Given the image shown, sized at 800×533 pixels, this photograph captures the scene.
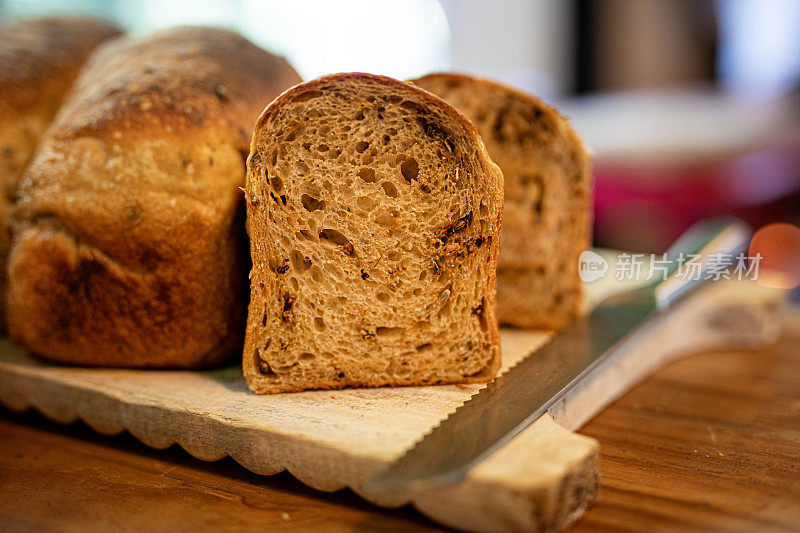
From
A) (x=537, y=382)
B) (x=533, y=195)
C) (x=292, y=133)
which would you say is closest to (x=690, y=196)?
(x=533, y=195)

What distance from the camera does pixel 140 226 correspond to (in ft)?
6.16

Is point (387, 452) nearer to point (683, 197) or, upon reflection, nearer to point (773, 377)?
point (773, 377)

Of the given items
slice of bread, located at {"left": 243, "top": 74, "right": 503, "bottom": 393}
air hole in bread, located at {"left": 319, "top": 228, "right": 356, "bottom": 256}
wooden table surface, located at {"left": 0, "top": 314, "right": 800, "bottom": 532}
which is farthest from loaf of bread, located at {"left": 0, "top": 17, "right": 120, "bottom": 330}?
air hole in bread, located at {"left": 319, "top": 228, "right": 356, "bottom": 256}

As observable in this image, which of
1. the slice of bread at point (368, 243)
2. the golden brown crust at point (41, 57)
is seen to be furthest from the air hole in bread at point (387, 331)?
the golden brown crust at point (41, 57)

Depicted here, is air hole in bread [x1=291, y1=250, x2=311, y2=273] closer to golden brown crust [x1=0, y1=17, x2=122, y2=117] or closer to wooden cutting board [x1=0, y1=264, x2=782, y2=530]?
wooden cutting board [x1=0, y1=264, x2=782, y2=530]

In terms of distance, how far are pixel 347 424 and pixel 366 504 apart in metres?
0.18

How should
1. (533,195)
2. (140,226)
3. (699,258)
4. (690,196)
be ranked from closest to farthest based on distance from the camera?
(140,226) → (533,195) → (699,258) → (690,196)

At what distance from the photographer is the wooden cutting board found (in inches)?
51.9

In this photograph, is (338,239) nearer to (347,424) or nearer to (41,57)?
(347,424)

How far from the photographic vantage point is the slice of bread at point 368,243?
1735 mm

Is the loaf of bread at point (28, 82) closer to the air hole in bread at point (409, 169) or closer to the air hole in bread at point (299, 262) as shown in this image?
the air hole in bread at point (299, 262)

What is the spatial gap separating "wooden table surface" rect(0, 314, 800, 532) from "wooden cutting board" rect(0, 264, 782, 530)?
0.18ft

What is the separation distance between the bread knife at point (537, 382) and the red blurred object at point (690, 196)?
286cm

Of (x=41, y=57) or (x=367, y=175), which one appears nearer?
(x=367, y=175)
